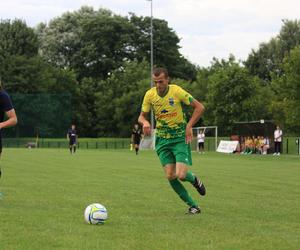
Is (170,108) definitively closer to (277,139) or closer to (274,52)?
(277,139)

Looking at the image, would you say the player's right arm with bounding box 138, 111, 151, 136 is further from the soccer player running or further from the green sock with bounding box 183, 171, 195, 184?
the green sock with bounding box 183, 171, 195, 184

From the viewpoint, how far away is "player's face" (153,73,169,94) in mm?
9672

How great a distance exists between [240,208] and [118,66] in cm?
7840

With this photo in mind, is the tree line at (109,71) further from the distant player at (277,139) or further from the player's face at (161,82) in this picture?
the player's face at (161,82)

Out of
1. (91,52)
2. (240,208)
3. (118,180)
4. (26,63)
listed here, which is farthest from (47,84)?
(240,208)

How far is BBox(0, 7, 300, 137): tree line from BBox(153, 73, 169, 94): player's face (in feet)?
167

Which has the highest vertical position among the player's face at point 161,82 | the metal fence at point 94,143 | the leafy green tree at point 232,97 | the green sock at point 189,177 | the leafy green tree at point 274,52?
the leafy green tree at point 274,52

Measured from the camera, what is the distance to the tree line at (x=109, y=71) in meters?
61.4

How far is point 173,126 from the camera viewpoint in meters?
10.1

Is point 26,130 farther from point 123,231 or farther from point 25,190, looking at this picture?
point 123,231

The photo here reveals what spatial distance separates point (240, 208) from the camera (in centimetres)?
1116

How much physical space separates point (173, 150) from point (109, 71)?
80675 mm

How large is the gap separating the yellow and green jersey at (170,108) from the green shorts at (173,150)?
94 mm

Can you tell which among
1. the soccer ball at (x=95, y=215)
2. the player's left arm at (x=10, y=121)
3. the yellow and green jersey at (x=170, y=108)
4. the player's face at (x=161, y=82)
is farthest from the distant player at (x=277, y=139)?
the soccer ball at (x=95, y=215)
